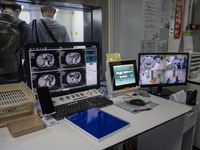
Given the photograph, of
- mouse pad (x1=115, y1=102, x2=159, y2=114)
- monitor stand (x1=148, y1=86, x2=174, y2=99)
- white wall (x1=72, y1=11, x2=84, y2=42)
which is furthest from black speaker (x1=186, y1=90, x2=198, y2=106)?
white wall (x1=72, y1=11, x2=84, y2=42)

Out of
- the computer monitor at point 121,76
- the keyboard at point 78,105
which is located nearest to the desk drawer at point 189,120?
the computer monitor at point 121,76

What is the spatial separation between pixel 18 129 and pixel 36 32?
3.67 ft

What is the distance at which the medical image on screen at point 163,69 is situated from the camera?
1.75 m

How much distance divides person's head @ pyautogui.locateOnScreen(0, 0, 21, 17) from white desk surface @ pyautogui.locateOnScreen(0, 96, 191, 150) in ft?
3.37

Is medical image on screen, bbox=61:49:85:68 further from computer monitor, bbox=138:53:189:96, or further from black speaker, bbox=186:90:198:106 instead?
black speaker, bbox=186:90:198:106

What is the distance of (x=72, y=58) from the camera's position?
1.38 meters

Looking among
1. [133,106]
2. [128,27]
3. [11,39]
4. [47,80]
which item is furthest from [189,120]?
[11,39]

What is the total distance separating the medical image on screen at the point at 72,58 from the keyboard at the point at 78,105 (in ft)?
0.94

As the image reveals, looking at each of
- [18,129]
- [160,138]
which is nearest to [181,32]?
[160,138]

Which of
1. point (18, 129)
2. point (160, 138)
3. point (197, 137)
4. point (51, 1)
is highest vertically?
point (51, 1)

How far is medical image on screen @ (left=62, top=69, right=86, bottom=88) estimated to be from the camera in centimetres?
138

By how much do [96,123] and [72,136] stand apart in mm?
162

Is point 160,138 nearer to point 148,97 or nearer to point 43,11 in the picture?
point 148,97

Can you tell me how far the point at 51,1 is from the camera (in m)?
1.67
